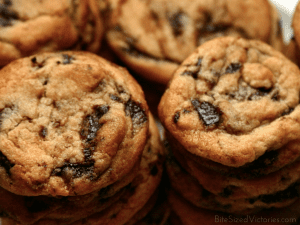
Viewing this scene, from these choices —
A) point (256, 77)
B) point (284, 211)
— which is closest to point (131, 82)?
point (256, 77)

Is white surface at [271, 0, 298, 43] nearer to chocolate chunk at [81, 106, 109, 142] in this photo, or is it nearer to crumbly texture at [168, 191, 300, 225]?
crumbly texture at [168, 191, 300, 225]

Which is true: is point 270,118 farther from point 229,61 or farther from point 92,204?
point 92,204

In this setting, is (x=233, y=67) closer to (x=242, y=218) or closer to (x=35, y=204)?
(x=242, y=218)

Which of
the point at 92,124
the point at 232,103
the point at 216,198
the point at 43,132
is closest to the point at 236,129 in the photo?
the point at 232,103

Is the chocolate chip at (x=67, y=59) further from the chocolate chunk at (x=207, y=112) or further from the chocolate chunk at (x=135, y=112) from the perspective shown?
the chocolate chunk at (x=207, y=112)

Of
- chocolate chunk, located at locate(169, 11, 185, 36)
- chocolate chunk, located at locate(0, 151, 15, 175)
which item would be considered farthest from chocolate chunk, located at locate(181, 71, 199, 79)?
Result: chocolate chunk, located at locate(0, 151, 15, 175)
